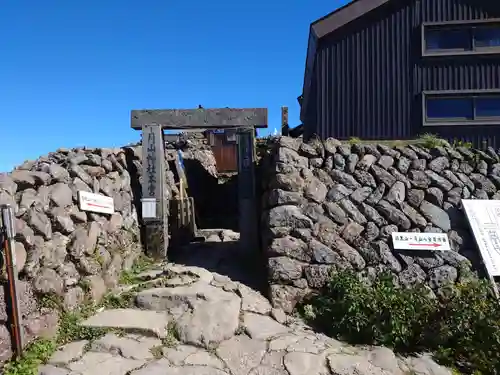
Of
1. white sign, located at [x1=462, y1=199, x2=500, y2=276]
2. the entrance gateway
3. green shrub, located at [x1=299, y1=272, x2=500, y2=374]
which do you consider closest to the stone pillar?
the entrance gateway

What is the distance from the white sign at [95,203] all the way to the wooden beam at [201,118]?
2.16 m

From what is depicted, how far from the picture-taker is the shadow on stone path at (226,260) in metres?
8.05

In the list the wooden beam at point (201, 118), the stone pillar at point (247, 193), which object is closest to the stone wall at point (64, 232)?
the wooden beam at point (201, 118)

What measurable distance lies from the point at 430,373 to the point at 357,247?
2433 mm

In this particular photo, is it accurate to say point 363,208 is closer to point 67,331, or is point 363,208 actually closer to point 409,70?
point 67,331

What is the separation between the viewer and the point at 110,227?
7.82m

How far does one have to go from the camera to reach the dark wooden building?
13406mm

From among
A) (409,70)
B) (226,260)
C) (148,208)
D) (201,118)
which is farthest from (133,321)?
(409,70)

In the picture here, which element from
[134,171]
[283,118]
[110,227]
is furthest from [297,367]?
[283,118]

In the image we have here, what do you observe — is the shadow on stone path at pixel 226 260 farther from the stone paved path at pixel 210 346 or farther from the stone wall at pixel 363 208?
the stone paved path at pixel 210 346

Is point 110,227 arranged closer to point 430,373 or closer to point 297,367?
point 297,367

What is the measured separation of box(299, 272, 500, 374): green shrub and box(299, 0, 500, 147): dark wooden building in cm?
773

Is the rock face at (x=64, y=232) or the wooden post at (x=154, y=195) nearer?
the rock face at (x=64, y=232)

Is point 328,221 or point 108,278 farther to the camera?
point 328,221
